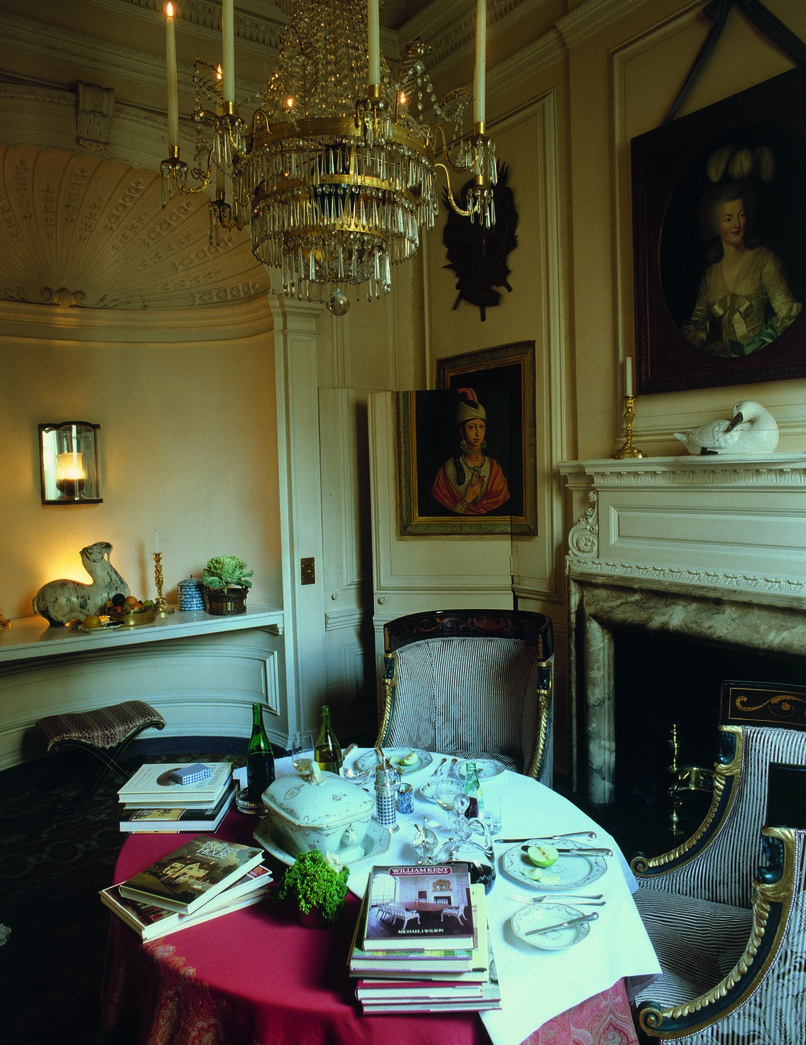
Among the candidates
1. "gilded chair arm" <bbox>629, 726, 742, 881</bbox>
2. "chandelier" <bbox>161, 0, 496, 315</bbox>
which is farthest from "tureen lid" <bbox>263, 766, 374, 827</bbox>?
"chandelier" <bbox>161, 0, 496, 315</bbox>

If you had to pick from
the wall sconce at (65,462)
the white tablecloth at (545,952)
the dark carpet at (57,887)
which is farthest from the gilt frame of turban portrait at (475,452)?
the white tablecloth at (545,952)

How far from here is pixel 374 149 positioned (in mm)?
1744

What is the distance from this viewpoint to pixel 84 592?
13.2 ft

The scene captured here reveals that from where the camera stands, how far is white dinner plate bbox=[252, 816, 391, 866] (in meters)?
1.67

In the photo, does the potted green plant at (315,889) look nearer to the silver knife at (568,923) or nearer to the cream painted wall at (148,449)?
the silver knife at (568,923)

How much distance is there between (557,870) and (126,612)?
2.96 metres

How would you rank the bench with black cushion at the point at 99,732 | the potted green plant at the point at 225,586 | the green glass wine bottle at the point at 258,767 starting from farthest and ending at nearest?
1. the potted green plant at the point at 225,586
2. the bench with black cushion at the point at 99,732
3. the green glass wine bottle at the point at 258,767

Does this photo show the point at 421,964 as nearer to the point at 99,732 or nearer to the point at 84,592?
the point at 99,732

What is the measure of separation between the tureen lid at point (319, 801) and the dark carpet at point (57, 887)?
61 cm

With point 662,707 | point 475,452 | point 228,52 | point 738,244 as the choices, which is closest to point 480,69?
point 228,52

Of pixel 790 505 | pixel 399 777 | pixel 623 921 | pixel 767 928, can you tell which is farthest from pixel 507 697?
pixel 767 928

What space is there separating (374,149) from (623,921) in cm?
177

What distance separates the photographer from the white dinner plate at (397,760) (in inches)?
86.2

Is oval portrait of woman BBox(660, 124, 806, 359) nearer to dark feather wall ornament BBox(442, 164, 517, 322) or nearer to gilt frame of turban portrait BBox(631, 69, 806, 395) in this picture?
gilt frame of turban portrait BBox(631, 69, 806, 395)
